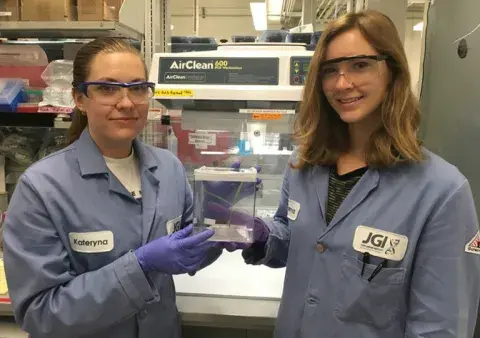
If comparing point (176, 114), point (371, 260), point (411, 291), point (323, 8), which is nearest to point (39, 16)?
point (176, 114)

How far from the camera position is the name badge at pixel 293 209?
4.55ft

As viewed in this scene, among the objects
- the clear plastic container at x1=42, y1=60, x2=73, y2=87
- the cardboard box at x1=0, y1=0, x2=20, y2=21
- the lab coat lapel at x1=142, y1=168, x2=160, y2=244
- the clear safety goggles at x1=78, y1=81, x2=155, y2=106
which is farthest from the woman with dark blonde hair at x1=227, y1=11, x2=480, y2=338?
the cardboard box at x1=0, y1=0, x2=20, y2=21

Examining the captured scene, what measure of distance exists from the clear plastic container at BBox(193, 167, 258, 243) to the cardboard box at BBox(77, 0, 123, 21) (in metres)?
0.98

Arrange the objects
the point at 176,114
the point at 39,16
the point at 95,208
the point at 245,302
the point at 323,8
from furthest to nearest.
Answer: the point at 323,8
the point at 176,114
the point at 39,16
the point at 245,302
the point at 95,208

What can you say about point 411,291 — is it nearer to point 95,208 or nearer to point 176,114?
point 95,208

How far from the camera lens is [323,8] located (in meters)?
6.20

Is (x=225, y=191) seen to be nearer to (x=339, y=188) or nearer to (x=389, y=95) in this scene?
(x=339, y=188)

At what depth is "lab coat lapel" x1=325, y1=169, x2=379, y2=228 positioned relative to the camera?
1.22 meters

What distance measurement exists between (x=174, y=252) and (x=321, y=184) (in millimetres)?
530

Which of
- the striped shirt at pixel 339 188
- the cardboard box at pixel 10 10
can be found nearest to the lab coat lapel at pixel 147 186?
the striped shirt at pixel 339 188

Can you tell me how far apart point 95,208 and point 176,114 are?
0.89m

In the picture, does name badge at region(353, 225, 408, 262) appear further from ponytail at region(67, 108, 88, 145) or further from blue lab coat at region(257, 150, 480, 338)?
ponytail at region(67, 108, 88, 145)

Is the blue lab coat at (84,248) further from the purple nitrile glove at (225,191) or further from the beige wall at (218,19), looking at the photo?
the beige wall at (218,19)

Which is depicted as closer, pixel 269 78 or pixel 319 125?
pixel 319 125
